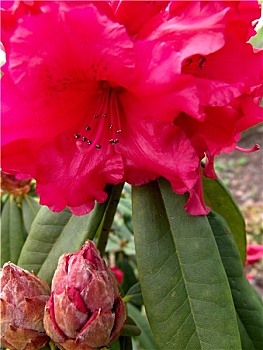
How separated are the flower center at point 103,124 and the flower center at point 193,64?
0.15 metres

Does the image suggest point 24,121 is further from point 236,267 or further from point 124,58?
point 236,267

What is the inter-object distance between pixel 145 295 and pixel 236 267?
216 millimetres

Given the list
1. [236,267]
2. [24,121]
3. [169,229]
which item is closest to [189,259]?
[169,229]

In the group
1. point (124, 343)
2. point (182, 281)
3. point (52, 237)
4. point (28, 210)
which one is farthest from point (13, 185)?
point (182, 281)

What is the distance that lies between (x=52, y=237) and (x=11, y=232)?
14.9 inches

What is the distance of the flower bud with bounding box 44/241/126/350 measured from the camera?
72 cm

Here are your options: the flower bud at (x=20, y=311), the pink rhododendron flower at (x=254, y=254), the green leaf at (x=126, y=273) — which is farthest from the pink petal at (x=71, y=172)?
the pink rhododendron flower at (x=254, y=254)

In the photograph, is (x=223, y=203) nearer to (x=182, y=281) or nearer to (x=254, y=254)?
(x=182, y=281)

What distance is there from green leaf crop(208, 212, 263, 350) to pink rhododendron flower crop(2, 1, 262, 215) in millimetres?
155

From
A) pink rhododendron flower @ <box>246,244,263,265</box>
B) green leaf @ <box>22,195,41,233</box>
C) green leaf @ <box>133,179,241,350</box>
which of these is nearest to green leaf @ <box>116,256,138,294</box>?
green leaf @ <box>22,195,41,233</box>

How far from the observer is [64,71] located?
709 millimetres

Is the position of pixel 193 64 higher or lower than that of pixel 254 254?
higher

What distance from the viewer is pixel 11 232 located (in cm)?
128

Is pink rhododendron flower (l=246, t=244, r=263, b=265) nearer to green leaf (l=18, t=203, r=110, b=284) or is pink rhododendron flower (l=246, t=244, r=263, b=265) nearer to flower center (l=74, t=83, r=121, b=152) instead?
green leaf (l=18, t=203, r=110, b=284)
